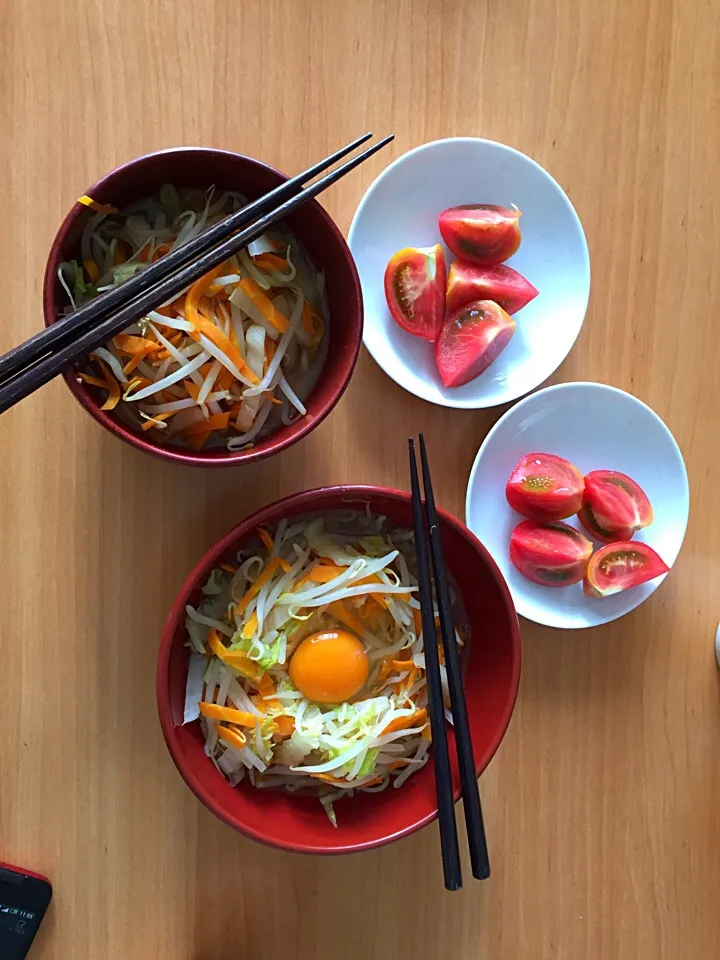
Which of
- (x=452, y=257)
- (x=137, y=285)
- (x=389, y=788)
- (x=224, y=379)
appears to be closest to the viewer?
(x=137, y=285)

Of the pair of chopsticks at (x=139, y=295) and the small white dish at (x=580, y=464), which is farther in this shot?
the small white dish at (x=580, y=464)

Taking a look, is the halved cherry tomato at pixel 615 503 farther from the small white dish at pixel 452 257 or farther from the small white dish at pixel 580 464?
the small white dish at pixel 452 257

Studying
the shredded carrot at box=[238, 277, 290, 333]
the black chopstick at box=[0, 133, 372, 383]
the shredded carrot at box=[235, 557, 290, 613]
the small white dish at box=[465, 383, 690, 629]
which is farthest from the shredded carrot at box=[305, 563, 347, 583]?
the black chopstick at box=[0, 133, 372, 383]

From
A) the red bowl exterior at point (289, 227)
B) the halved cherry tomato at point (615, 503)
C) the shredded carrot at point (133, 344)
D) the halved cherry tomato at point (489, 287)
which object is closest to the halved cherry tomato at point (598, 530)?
the halved cherry tomato at point (615, 503)

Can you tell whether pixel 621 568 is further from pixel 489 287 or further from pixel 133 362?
pixel 133 362

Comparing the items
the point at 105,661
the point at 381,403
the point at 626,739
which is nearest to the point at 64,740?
the point at 105,661

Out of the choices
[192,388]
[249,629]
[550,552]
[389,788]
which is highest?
[192,388]

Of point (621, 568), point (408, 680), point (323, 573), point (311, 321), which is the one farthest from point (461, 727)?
point (311, 321)
